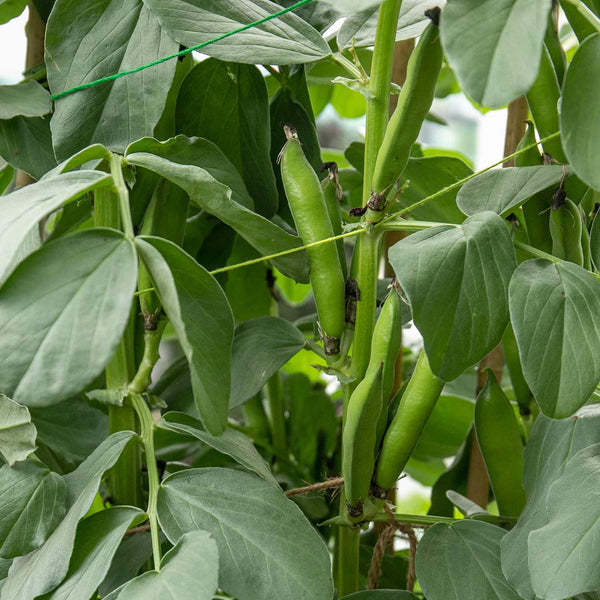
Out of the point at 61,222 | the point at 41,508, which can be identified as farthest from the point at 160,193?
the point at 41,508

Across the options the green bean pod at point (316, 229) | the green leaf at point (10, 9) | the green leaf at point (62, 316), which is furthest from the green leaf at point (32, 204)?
the green leaf at point (10, 9)

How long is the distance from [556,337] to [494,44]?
139 millimetres

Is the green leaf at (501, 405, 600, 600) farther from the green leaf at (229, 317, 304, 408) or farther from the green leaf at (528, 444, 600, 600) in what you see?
the green leaf at (229, 317, 304, 408)

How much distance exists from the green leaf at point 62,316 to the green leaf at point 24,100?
18cm

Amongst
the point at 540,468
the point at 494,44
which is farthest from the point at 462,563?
the point at 494,44

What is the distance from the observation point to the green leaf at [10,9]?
0.54 meters

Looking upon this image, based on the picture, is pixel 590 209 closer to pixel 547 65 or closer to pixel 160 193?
pixel 547 65

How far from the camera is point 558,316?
380mm

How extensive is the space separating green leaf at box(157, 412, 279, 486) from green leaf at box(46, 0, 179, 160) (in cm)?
16

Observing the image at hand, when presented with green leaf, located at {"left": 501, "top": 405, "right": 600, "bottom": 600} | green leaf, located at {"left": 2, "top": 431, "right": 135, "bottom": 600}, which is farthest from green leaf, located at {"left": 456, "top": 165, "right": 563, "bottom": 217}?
green leaf, located at {"left": 2, "top": 431, "right": 135, "bottom": 600}

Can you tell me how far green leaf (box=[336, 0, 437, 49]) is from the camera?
501mm

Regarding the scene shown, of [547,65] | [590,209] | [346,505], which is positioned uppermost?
[547,65]

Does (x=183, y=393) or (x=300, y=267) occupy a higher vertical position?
(x=300, y=267)

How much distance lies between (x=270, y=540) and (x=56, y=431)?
212 mm
